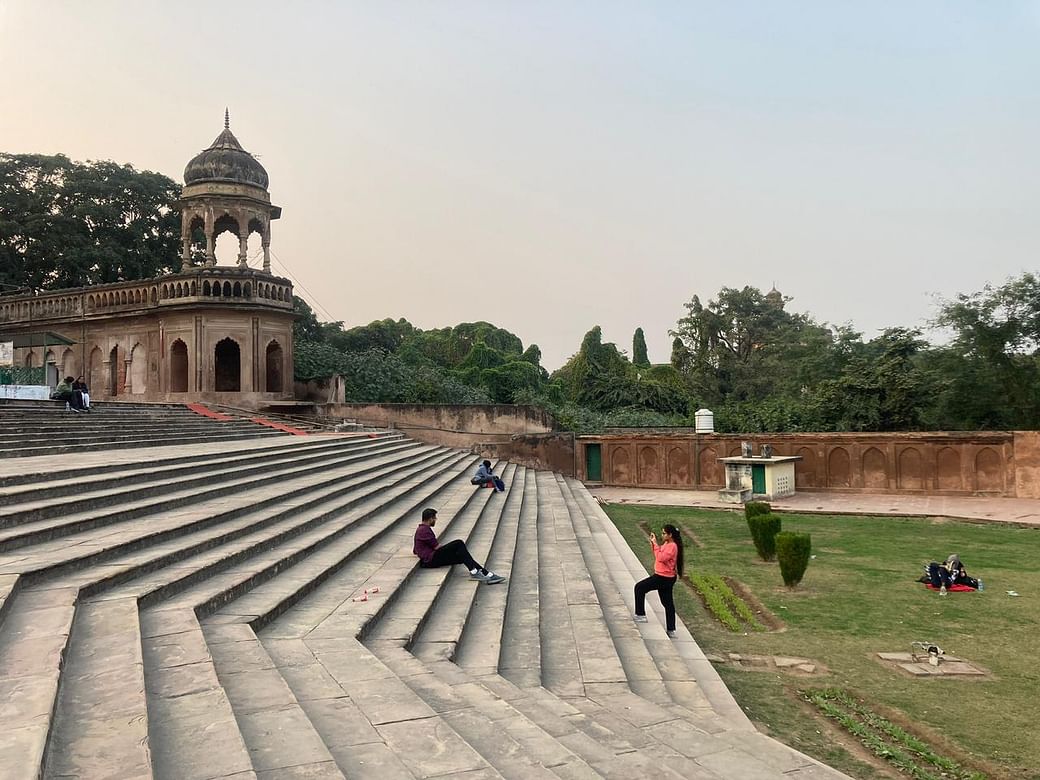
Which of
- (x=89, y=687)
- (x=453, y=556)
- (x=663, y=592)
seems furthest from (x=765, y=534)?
(x=89, y=687)

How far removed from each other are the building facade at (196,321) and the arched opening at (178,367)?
0.03 m

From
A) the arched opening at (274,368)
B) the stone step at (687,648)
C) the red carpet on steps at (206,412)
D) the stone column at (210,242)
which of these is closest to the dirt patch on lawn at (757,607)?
the stone step at (687,648)

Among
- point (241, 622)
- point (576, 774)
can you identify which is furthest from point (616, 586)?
point (576, 774)

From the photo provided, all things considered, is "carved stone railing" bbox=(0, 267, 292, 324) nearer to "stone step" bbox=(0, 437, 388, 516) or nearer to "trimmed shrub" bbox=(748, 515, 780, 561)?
"stone step" bbox=(0, 437, 388, 516)

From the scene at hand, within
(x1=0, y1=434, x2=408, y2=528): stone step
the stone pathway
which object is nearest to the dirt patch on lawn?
(x1=0, y1=434, x2=408, y2=528): stone step

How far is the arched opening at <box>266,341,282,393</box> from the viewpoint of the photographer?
25.8 meters

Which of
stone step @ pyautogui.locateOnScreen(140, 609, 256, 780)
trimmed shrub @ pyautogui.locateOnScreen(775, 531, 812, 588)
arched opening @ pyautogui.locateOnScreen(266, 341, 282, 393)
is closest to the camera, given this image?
stone step @ pyautogui.locateOnScreen(140, 609, 256, 780)

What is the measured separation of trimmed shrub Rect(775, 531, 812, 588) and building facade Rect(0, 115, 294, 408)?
62.0 feet

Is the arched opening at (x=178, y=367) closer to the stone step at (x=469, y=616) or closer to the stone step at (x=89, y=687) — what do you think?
the stone step at (x=469, y=616)

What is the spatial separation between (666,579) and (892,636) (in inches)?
108

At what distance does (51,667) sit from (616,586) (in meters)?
6.58

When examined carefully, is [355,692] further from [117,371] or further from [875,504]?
[117,371]

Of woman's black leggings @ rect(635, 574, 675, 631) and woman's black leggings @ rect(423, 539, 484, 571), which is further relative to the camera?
woman's black leggings @ rect(423, 539, 484, 571)

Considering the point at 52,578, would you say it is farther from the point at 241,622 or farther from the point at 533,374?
the point at 533,374
